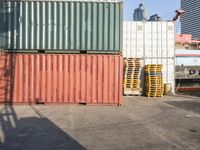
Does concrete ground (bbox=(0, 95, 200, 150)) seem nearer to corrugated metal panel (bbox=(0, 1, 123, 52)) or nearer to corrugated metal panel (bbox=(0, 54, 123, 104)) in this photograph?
corrugated metal panel (bbox=(0, 54, 123, 104))

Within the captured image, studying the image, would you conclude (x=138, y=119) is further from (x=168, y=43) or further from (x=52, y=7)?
(x=168, y=43)

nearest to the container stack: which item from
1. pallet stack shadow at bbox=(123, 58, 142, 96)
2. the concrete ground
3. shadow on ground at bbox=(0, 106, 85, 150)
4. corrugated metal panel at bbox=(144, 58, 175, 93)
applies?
the concrete ground

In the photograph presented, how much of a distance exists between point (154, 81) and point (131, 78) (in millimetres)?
1421

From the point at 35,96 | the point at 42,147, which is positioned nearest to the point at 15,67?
the point at 35,96

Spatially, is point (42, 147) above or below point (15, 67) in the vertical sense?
below

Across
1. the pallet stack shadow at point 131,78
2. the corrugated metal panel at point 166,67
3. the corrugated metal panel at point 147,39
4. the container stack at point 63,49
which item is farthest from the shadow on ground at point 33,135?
the corrugated metal panel at point 166,67

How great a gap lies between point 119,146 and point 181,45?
6910 cm

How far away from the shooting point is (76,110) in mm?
17109

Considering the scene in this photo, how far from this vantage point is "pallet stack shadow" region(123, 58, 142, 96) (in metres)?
24.5

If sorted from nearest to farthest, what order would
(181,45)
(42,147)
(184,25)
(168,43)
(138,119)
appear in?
1. (42,147)
2. (138,119)
3. (168,43)
4. (181,45)
5. (184,25)

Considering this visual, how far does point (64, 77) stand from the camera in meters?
19.0

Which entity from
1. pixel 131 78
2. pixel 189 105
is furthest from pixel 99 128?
pixel 131 78

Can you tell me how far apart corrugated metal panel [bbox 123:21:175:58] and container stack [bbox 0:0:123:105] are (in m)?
7.58

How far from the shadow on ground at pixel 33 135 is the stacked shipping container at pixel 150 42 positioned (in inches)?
514
